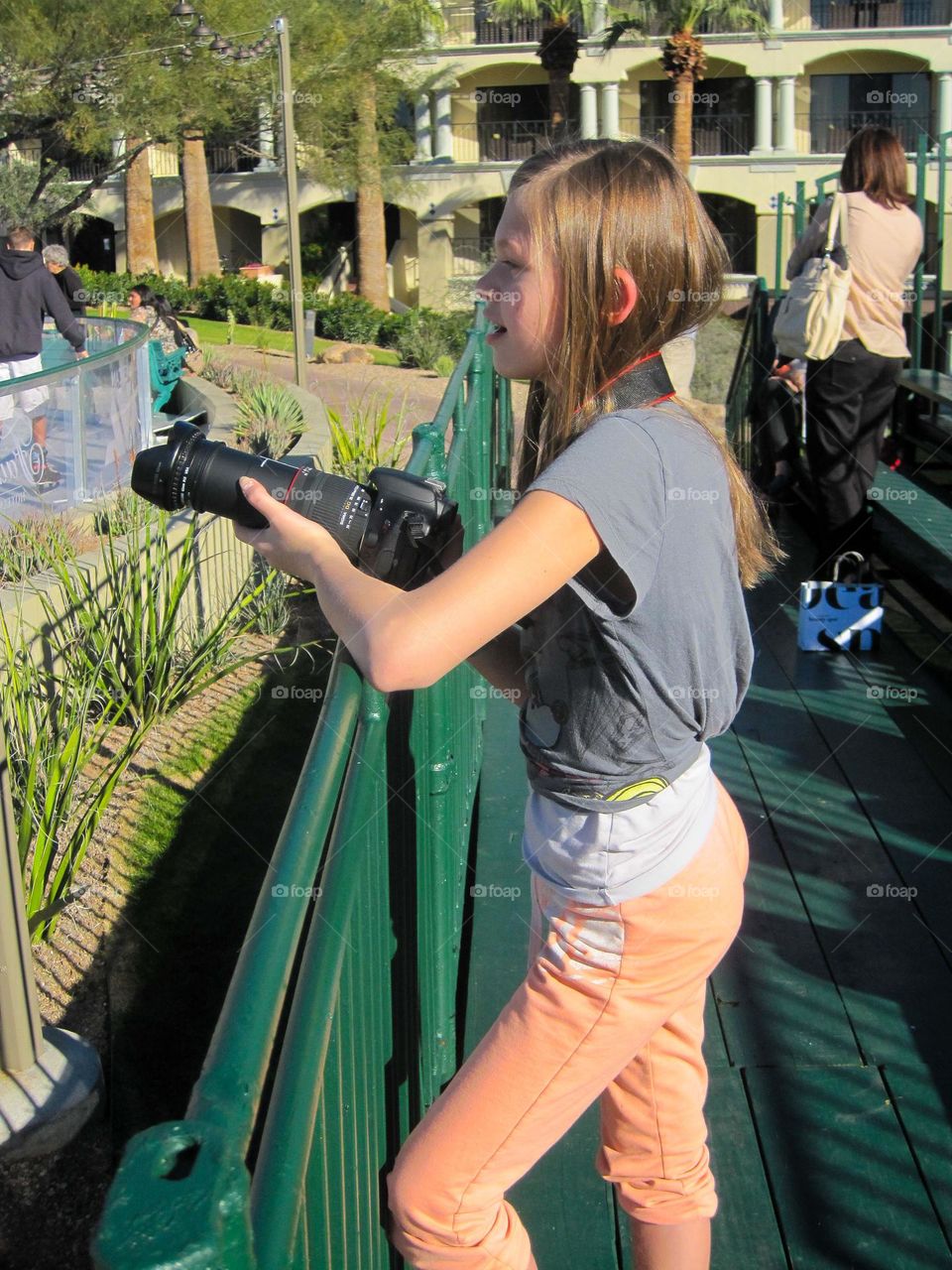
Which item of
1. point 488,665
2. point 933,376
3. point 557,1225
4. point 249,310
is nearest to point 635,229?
point 488,665

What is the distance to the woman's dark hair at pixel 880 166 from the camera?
493 cm

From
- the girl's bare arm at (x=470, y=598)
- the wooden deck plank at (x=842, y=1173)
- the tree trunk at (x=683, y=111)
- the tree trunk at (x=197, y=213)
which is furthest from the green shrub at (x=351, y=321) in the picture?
the girl's bare arm at (x=470, y=598)

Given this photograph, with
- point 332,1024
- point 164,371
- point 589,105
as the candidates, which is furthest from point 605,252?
point 589,105

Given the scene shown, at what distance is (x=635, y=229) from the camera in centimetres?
169

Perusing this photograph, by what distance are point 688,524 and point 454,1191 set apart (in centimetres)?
82

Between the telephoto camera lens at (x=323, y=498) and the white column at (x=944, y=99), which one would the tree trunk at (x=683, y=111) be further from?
the telephoto camera lens at (x=323, y=498)

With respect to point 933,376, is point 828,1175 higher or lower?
lower

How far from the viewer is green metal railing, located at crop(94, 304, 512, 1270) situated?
91 cm

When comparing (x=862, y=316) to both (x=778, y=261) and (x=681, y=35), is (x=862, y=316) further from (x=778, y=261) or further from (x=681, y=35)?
(x=681, y=35)

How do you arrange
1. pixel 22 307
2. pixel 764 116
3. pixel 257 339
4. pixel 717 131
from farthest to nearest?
pixel 717 131
pixel 764 116
pixel 257 339
pixel 22 307

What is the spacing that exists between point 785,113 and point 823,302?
40102 mm

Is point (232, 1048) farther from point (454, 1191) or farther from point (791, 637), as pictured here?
point (791, 637)

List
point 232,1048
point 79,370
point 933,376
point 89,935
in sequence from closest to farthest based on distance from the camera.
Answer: point 232,1048
point 89,935
point 933,376
point 79,370

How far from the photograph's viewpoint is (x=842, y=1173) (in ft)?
8.26
